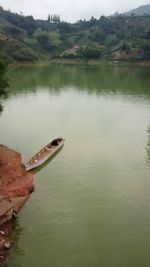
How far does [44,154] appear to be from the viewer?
30250 millimetres

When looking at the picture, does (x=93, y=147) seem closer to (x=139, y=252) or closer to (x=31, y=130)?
(x=31, y=130)

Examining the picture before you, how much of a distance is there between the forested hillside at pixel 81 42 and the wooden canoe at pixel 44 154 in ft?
302

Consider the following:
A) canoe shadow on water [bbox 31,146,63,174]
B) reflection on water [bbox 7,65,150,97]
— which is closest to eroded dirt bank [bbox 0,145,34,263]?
canoe shadow on water [bbox 31,146,63,174]

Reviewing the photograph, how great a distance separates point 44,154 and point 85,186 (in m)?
6.02

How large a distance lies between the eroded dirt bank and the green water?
0.53 metres

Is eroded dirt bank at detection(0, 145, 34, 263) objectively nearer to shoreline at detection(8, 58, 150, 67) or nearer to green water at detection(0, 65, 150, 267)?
green water at detection(0, 65, 150, 267)

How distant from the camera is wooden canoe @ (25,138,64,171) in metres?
28.0

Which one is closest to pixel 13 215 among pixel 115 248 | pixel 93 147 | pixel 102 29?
pixel 115 248

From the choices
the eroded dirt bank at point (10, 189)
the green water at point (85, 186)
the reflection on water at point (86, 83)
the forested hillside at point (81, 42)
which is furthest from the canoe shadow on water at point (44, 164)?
the forested hillside at point (81, 42)

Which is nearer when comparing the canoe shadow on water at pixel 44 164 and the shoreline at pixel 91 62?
the canoe shadow on water at pixel 44 164

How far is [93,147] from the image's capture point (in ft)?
111

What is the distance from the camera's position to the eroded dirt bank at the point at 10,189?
61.2 feet

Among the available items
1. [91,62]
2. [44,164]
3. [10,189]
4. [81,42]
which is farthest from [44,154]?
[81,42]

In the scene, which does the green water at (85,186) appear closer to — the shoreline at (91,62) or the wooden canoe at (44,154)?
the wooden canoe at (44,154)
